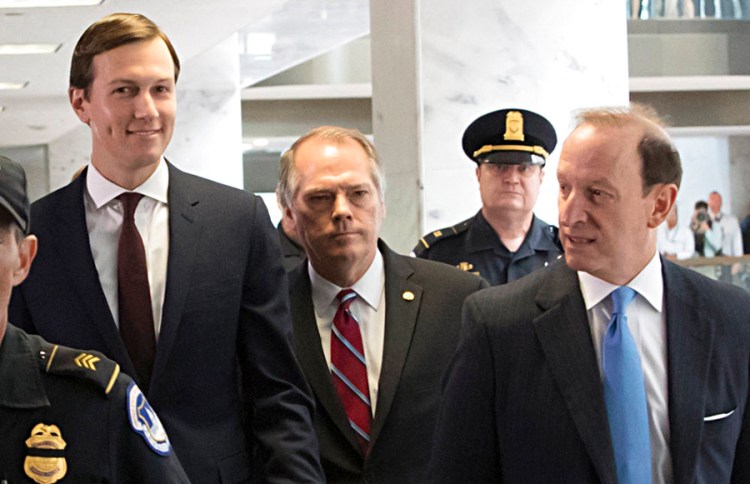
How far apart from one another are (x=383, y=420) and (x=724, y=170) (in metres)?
23.0

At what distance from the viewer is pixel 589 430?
2639 mm

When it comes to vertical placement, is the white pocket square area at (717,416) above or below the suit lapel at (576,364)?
below

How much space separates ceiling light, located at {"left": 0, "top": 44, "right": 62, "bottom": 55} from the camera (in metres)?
11.9

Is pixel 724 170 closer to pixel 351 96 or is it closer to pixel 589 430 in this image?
pixel 351 96

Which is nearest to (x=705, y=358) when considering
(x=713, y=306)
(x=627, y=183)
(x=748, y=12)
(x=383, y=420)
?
(x=713, y=306)

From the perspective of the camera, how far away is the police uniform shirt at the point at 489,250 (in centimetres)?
488

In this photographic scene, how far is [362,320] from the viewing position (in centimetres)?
338

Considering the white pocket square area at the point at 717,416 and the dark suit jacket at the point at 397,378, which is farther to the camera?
the dark suit jacket at the point at 397,378

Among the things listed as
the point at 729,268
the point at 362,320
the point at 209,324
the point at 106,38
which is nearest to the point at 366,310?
the point at 362,320

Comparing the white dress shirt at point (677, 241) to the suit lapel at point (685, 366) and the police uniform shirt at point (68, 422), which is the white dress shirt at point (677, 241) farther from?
the police uniform shirt at point (68, 422)

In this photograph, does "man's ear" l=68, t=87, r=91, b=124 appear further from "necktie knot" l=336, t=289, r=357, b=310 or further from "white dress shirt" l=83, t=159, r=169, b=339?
"necktie knot" l=336, t=289, r=357, b=310

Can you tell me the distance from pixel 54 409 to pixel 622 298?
48.6 inches

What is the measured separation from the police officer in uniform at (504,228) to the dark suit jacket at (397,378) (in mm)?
1418

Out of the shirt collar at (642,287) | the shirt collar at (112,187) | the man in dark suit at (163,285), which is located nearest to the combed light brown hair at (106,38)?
the man in dark suit at (163,285)
